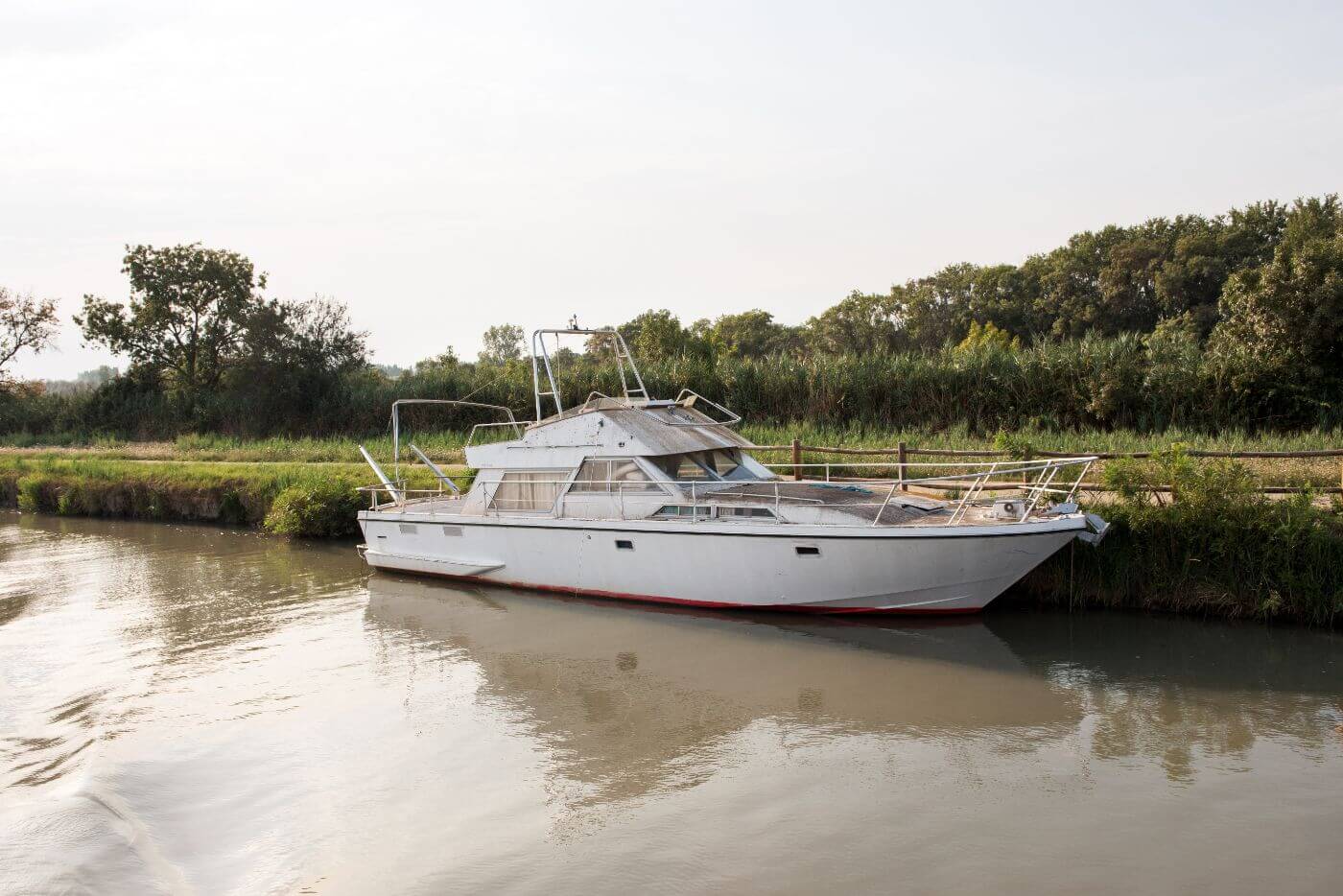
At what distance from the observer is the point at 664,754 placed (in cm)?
872

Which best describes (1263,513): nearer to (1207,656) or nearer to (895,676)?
(1207,656)

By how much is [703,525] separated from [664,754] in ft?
14.9

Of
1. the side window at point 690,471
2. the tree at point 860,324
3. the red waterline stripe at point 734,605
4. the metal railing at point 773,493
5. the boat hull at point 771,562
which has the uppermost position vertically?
the tree at point 860,324

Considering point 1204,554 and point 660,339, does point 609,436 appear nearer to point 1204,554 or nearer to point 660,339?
point 1204,554

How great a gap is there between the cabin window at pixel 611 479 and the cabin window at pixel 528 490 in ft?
1.33

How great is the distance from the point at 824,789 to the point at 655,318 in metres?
35.9

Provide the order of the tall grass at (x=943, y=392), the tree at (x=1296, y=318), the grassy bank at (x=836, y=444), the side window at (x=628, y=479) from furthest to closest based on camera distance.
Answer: the tall grass at (x=943, y=392)
the tree at (x=1296, y=318)
the grassy bank at (x=836, y=444)
the side window at (x=628, y=479)

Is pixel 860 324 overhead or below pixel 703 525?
overhead

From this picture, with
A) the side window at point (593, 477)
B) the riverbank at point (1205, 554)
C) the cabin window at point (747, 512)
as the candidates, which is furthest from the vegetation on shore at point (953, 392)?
the side window at point (593, 477)

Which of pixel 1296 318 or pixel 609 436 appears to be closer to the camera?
pixel 609 436

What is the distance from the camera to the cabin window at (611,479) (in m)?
13.8

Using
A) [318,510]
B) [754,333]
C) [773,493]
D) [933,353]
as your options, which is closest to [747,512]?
[773,493]

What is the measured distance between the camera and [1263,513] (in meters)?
11.9

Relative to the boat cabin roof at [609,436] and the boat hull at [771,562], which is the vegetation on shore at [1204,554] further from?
the boat cabin roof at [609,436]
